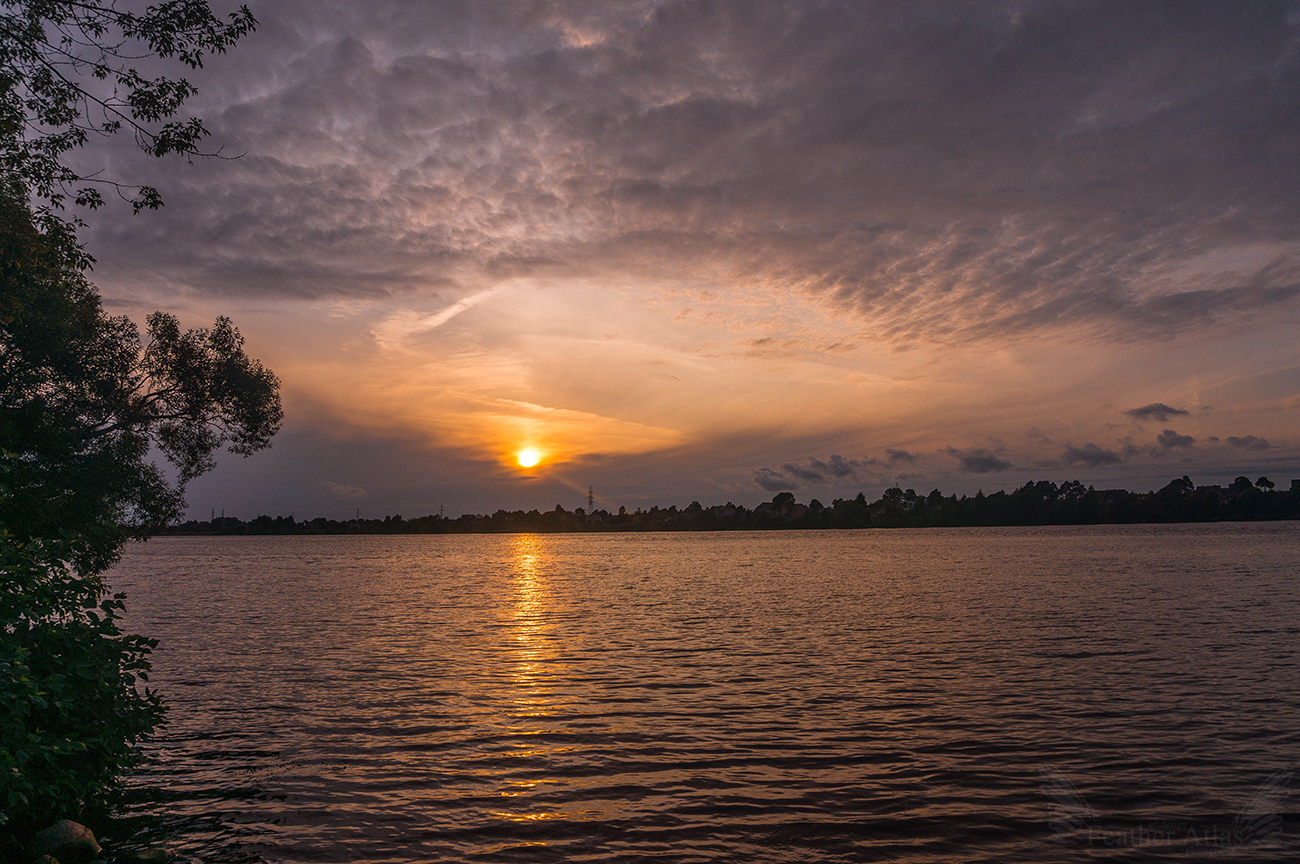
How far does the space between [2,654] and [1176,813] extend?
21748 mm

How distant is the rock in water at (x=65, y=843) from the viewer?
498 inches

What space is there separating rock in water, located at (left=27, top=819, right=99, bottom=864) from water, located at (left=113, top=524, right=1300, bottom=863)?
4.77 ft

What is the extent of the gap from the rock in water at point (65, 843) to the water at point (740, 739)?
1.45m

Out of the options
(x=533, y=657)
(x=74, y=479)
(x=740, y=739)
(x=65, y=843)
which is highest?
(x=74, y=479)

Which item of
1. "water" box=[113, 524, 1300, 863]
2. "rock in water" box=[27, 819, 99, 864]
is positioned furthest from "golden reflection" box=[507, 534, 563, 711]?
"rock in water" box=[27, 819, 99, 864]

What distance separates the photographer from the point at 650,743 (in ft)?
68.6

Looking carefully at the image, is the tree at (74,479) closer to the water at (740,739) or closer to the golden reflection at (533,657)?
the water at (740,739)

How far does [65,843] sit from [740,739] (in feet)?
49.7

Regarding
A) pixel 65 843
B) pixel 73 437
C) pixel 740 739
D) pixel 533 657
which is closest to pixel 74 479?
pixel 73 437

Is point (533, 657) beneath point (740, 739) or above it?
beneath

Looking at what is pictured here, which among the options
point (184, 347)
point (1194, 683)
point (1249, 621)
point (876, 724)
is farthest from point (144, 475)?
point (1249, 621)

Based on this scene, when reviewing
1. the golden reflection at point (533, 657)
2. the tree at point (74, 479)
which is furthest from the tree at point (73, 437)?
the golden reflection at point (533, 657)

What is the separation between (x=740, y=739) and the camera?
2105cm

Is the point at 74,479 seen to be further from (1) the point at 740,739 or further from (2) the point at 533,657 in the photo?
(1) the point at 740,739
